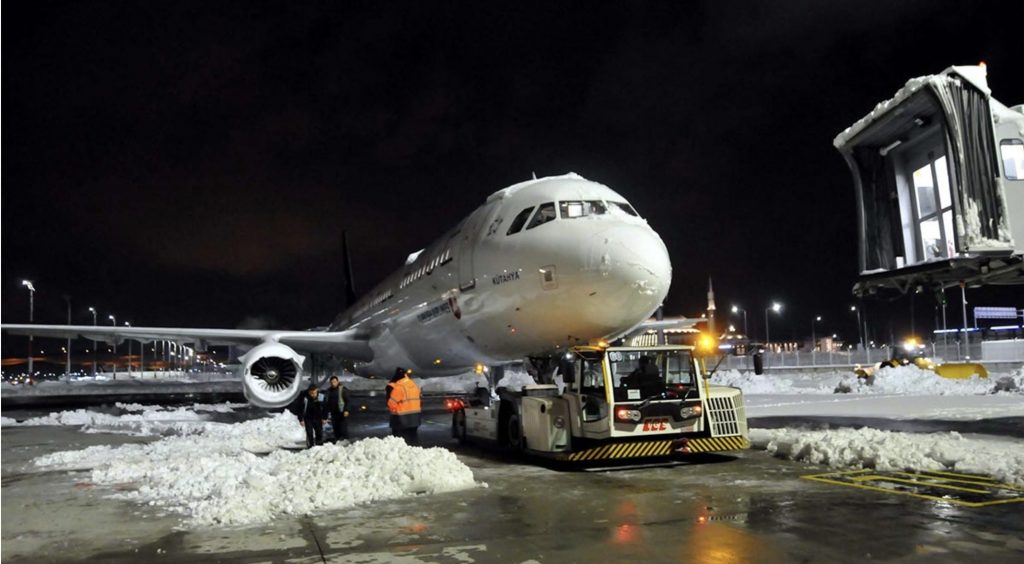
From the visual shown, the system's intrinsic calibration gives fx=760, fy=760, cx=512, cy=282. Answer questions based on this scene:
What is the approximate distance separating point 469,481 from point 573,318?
13.4ft

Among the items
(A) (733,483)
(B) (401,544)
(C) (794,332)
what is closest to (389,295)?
(A) (733,483)

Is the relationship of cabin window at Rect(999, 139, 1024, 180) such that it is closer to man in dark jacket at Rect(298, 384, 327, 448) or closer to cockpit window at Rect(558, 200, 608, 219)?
cockpit window at Rect(558, 200, 608, 219)

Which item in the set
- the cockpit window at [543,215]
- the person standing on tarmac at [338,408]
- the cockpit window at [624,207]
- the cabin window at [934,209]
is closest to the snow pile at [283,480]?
the person standing on tarmac at [338,408]

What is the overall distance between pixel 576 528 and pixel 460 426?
7.59 metres

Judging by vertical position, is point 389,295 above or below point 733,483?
above

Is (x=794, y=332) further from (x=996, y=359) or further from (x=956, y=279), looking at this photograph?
(x=956, y=279)

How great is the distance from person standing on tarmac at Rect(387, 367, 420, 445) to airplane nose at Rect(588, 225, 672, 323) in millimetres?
3733

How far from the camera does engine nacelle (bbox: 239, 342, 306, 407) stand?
60.0 ft

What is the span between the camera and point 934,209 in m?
11.3

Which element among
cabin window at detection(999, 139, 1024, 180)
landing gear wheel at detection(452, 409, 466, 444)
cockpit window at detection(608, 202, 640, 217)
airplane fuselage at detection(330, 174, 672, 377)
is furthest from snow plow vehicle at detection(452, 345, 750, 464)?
cabin window at detection(999, 139, 1024, 180)

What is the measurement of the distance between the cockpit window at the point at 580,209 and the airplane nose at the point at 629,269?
92 centimetres

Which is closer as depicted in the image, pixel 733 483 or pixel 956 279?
pixel 733 483

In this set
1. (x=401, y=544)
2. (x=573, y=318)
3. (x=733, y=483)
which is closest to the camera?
(x=401, y=544)

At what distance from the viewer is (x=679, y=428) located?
10.0m
